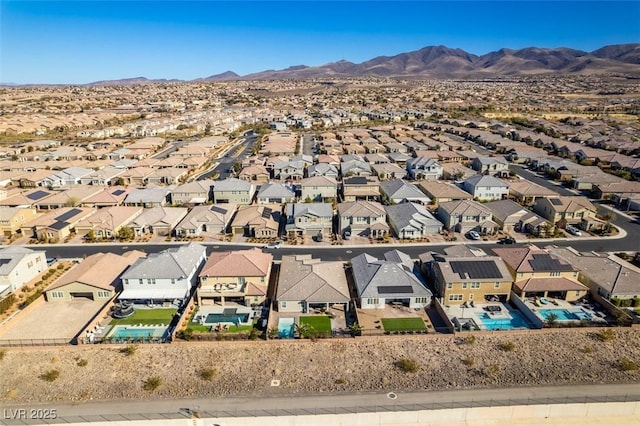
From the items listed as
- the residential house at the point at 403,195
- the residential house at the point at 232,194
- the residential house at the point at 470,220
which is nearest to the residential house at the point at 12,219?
the residential house at the point at 232,194

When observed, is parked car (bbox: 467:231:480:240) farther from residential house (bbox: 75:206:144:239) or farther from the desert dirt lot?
residential house (bbox: 75:206:144:239)

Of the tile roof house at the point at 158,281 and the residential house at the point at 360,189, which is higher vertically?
the residential house at the point at 360,189

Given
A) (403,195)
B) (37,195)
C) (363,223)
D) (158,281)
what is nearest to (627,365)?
(363,223)

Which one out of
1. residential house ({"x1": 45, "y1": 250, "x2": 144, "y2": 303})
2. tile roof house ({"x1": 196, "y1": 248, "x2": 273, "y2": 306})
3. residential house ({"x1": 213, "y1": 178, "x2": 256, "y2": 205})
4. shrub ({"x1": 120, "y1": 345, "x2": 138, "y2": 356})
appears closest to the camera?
shrub ({"x1": 120, "y1": 345, "x2": 138, "y2": 356})

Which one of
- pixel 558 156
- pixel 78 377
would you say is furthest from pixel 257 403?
pixel 558 156

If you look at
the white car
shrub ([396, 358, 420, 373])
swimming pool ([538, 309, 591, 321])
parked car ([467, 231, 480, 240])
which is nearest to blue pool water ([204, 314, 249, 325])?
shrub ([396, 358, 420, 373])

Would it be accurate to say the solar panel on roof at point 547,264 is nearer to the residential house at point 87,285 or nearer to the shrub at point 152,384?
the shrub at point 152,384
